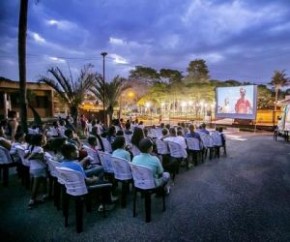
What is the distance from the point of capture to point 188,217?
4.20m

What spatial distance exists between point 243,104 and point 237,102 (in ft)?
1.92

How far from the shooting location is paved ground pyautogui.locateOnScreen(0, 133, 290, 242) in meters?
3.63

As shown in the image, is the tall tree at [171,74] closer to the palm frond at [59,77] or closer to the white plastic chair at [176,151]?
the palm frond at [59,77]

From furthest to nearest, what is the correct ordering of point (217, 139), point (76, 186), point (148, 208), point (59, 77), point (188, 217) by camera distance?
point (59, 77), point (217, 139), point (188, 217), point (148, 208), point (76, 186)

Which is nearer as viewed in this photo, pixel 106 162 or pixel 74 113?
pixel 106 162

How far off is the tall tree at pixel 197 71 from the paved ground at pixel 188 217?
171 feet

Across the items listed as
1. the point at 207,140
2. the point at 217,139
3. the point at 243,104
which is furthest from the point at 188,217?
the point at 243,104

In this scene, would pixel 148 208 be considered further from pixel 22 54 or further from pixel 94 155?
pixel 22 54

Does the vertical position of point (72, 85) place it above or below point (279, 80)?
below

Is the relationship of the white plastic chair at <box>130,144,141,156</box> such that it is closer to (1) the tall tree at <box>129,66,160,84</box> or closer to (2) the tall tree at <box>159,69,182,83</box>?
(2) the tall tree at <box>159,69,182,83</box>

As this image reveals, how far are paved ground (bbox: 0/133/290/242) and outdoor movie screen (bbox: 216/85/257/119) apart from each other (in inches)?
501

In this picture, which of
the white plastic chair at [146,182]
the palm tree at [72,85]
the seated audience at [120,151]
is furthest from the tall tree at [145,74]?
the white plastic chair at [146,182]

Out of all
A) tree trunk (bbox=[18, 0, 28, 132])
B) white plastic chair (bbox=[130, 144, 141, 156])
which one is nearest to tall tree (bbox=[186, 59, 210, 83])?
tree trunk (bbox=[18, 0, 28, 132])

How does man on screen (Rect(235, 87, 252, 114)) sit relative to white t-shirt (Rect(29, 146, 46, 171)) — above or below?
above
